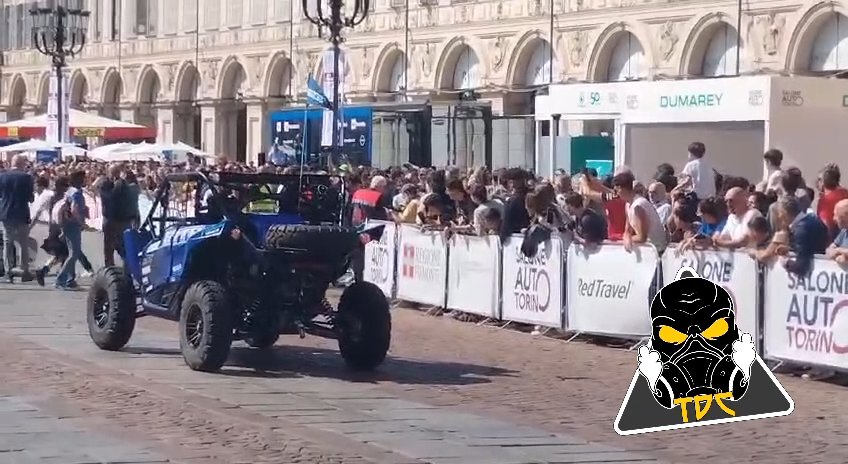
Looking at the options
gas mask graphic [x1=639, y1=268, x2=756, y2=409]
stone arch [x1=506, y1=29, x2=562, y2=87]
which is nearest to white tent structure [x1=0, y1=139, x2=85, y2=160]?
stone arch [x1=506, y1=29, x2=562, y2=87]

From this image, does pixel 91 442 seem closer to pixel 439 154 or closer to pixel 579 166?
pixel 579 166

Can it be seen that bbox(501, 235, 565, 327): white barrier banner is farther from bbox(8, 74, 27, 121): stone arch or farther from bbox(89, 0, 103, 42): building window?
bbox(8, 74, 27, 121): stone arch

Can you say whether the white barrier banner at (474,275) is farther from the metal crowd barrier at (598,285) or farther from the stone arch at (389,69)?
the stone arch at (389,69)

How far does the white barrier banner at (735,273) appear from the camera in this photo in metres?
13.7

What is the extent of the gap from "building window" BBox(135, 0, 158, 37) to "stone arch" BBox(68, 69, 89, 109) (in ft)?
16.8

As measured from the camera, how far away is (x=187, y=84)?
2463 inches

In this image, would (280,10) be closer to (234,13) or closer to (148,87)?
(234,13)

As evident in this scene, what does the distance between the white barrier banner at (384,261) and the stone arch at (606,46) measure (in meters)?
21.1

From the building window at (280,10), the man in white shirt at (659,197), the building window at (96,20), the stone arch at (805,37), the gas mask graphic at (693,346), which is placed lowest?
the gas mask graphic at (693,346)

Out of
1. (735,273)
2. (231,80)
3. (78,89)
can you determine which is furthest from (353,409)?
(78,89)

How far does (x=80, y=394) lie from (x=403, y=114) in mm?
25903

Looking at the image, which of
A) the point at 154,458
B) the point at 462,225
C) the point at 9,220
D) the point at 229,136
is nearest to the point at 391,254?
the point at 462,225

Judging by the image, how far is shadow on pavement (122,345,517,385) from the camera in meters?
13.0
